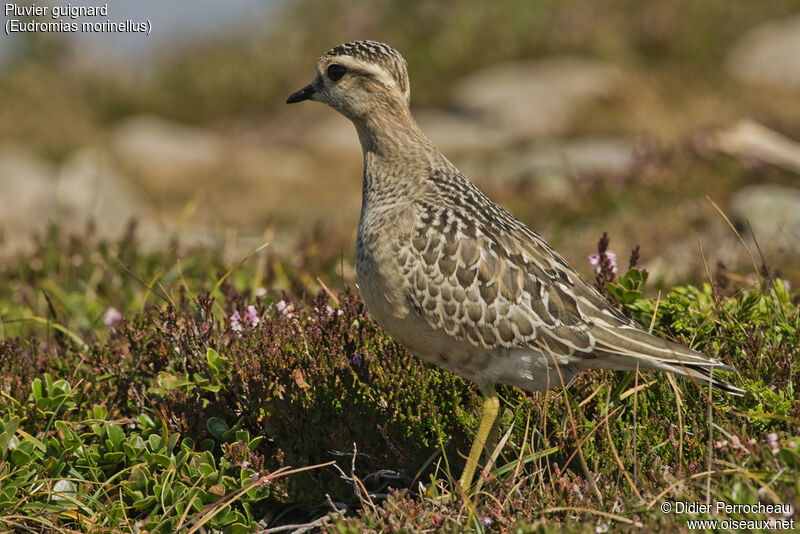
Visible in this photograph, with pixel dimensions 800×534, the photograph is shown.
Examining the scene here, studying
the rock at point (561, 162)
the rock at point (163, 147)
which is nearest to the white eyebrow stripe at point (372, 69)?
the rock at point (561, 162)

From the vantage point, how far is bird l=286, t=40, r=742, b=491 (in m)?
4.00

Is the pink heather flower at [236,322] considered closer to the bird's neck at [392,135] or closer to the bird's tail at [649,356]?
the bird's neck at [392,135]

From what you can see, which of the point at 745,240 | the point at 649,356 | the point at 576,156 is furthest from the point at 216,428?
the point at 576,156

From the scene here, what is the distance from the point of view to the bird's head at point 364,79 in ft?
15.8

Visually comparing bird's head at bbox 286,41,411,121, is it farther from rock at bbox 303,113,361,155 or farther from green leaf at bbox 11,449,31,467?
rock at bbox 303,113,361,155

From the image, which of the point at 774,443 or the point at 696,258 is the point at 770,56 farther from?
the point at 774,443

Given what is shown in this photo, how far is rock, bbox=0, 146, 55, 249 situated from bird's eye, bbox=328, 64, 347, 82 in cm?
794

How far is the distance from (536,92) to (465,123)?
1685mm

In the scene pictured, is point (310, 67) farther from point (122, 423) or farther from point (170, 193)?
point (122, 423)

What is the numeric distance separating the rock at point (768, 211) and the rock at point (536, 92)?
7.18 metres

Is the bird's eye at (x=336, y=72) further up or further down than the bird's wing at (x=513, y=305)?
further up

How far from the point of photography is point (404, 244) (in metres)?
4.16

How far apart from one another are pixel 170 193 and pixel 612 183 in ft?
30.5

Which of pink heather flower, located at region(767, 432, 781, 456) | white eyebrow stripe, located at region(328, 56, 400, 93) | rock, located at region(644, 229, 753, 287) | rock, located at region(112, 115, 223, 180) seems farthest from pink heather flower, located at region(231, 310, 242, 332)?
rock, located at region(112, 115, 223, 180)
